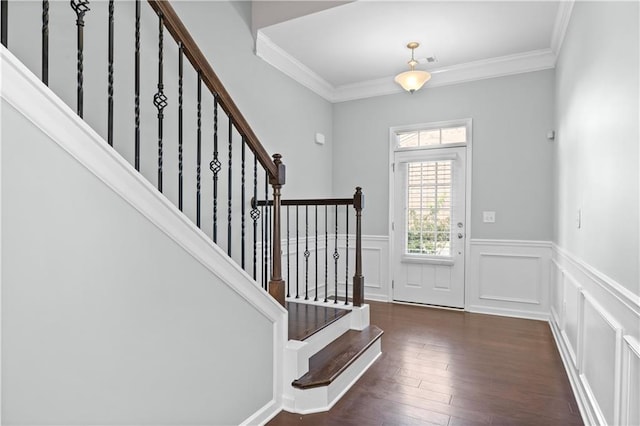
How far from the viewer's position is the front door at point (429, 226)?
4.61 metres

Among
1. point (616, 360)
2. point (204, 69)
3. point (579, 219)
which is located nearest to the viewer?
point (616, 360)

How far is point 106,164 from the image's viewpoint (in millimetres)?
1313

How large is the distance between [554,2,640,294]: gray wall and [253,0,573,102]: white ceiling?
61 centimetres

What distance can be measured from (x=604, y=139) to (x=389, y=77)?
3222 mm

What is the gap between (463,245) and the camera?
4.58 m

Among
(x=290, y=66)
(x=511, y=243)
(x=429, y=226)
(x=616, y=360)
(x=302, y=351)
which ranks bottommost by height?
(x=302, y=351)

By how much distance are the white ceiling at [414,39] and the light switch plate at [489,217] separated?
1.61 metres

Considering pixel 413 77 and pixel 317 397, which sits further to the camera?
pixel 413 77

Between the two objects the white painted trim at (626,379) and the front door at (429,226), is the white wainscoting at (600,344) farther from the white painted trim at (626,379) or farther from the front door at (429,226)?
the front door at (429,226)

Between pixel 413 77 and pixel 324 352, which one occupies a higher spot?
pixel 413 77

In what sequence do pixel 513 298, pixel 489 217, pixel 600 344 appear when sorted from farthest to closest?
pixel 489 217 < pixel 513 298 < pixel 600 344

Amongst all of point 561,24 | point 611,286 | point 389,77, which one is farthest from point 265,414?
point 389,77

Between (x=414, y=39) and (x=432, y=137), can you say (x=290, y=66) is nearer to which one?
(x=414, y=39)

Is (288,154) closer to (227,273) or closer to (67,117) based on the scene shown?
(227,273)
